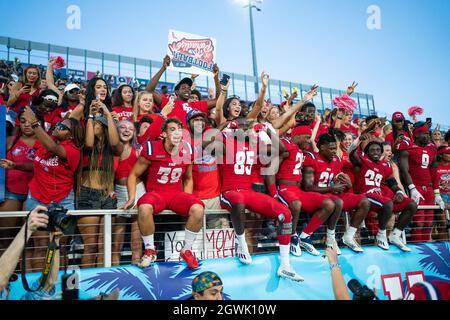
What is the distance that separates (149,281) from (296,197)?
2.43m

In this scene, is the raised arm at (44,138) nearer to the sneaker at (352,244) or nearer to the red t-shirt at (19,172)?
the red t-shirt at (19,172)

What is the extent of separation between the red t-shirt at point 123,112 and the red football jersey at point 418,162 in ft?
18.2

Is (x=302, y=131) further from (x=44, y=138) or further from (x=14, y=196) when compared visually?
(x=14, y=196)

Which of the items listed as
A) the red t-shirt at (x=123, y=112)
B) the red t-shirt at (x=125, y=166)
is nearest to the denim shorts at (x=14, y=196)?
the red t-shirt at (x=125, y=166)

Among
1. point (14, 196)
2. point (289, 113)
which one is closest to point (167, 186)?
point (14, 196)

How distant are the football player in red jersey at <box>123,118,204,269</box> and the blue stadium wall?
21 centimetres

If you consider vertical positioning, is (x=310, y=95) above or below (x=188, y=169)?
above

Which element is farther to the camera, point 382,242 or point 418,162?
point 418,162

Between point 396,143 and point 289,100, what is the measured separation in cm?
260

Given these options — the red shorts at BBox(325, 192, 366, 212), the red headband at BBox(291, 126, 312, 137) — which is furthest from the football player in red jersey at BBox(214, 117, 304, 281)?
the red shorts at BBox(325, 192, 366, 212)

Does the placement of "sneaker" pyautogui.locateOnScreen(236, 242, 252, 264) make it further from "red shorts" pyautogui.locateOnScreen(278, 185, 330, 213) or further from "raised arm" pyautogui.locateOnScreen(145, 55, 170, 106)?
"raised arm" pyautogui.locateOnScreen(145, 55, 170, 106)

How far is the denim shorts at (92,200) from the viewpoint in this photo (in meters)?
4.68

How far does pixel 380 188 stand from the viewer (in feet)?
22.8
